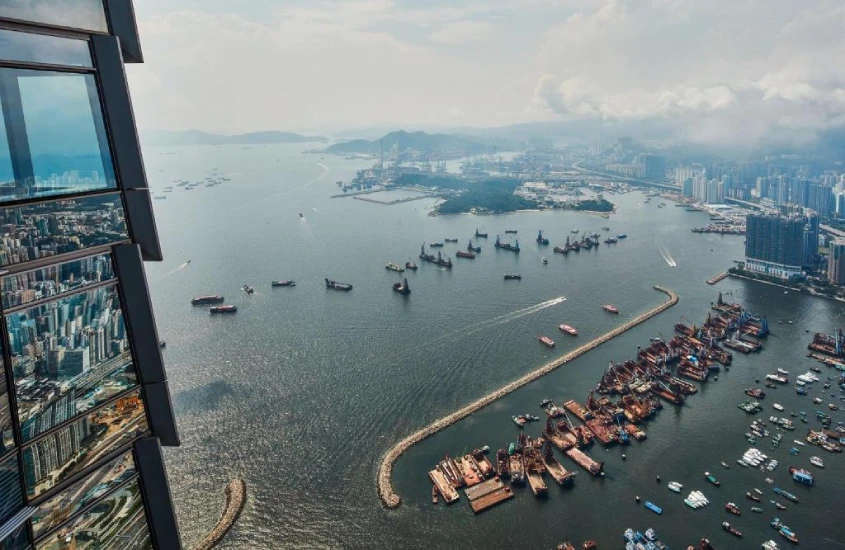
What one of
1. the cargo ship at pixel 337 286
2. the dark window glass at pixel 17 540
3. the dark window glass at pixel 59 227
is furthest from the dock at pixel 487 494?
the cargo ship at pixel 337 286

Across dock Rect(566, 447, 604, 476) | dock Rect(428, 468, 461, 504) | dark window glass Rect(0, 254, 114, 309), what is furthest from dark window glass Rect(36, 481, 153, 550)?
dock Rect(566, 447, 604, 476)

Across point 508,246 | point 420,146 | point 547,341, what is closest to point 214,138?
point 420,146

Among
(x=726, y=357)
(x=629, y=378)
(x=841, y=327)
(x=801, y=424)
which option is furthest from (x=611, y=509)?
(x=841, y=327)

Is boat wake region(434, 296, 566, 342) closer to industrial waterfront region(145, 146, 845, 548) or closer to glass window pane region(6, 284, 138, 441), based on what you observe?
industrial waterfront region(145, 146, 845, 548)

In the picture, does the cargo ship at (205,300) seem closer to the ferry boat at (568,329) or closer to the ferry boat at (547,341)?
the ferry boat at (547,341)

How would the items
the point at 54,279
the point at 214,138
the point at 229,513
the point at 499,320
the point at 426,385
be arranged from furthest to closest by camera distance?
the point at 214,138 → the point at 499,320 → the point at 426,385 → the point at 229,513 → the point at 54,279

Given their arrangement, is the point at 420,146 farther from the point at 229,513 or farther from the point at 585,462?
the point at 229,513
